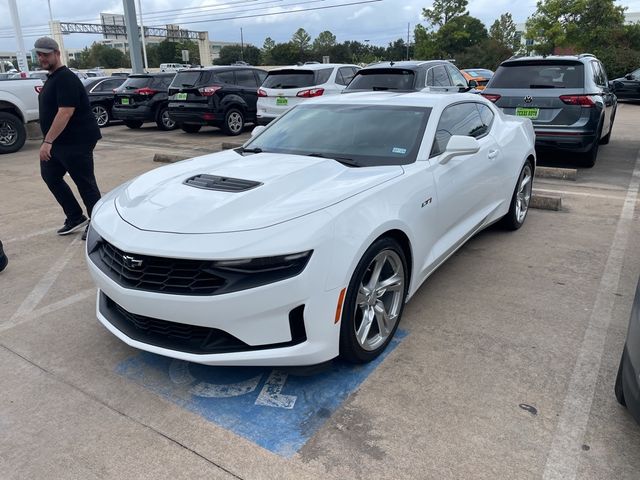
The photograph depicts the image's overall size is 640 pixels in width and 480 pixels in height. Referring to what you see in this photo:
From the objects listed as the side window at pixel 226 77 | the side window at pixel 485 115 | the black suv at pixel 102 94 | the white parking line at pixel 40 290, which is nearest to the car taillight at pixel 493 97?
the side window at pixel 485 115

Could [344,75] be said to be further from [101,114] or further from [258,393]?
[258,393]

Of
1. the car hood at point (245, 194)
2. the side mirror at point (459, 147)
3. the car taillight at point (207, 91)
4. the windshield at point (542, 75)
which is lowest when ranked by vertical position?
the car taillight at point (207, 91)

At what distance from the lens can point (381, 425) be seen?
2.53 meters

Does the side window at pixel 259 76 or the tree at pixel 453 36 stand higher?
the tree at pixel 453 36

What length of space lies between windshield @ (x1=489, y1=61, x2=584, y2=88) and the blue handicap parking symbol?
6.08 metres

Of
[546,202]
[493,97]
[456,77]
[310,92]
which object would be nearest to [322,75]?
[310,92]

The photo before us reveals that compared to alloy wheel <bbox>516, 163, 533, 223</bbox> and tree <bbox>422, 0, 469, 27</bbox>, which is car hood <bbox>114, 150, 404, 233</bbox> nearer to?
alloy wheel <bbox>516, 163, 533, 223</bbox>

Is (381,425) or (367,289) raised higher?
(367,289)

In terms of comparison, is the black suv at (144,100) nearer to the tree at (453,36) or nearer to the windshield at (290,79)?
the windshield at (290,79)

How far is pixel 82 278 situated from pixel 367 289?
8.80 feet

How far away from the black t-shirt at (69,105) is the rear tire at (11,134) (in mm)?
7273

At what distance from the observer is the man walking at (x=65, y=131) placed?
487 centimetres

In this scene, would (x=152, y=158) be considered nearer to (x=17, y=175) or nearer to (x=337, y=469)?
(x=17, y=175)

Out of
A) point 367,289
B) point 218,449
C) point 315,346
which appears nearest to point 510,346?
point 367,289
